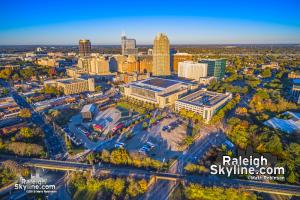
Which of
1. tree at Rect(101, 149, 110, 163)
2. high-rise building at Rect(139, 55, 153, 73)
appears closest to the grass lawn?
tree at Rect(101, 149, 110, 163)

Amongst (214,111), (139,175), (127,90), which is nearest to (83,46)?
(127,90)

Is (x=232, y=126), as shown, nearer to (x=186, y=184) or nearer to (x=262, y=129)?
(x=262, y=129)

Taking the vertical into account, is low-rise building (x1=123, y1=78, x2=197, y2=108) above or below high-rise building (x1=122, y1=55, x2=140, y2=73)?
below

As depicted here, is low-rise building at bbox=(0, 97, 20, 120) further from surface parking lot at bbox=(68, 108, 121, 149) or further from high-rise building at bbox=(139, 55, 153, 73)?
high-rise building at bbox=(139, 55, 153, 73)

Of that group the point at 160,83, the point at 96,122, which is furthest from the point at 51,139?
the point at 160,83

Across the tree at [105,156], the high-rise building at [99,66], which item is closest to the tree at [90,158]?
the tree at [105,156]

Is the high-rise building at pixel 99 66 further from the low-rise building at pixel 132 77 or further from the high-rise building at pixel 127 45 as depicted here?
the high-rise building at pixel 127 45
